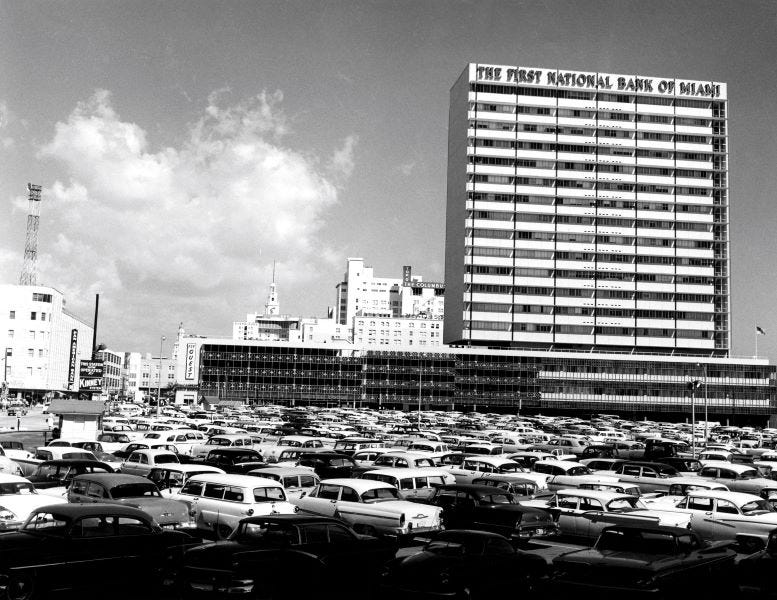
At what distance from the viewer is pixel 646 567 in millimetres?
11562

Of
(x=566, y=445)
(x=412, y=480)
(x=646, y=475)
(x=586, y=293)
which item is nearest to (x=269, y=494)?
(x=412, y=480)

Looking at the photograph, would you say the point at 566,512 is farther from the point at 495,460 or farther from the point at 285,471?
the point at 495,460

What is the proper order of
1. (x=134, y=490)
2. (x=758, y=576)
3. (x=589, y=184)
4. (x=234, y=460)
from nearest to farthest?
(x=758, y=576) → (x=134, y=490) → (x=234, y=460) → (x=589, y=184)

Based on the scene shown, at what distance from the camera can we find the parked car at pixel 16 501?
15688 mm

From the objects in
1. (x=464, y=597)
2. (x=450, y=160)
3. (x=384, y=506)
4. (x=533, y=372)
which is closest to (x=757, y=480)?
(x=384, y=506)

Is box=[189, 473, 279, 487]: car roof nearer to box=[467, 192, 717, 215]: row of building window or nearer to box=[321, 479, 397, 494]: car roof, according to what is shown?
box=[321, 479, 397, 494]: car roof

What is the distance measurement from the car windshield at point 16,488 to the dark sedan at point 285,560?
684 cm

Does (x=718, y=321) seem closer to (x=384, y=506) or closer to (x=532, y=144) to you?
(x=532, y=144)

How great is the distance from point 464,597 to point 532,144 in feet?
454

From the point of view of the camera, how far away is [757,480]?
97.0ft

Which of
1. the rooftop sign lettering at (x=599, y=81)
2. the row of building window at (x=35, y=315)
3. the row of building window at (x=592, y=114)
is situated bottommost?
the row of building window at (x=35, y=315)

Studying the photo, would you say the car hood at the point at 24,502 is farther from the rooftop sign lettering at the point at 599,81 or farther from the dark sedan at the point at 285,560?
the rooftop sign lettering at the point at 599,81

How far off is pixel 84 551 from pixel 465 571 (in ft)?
19.9

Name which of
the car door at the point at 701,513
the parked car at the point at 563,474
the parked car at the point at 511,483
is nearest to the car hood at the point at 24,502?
the parked car at the point at 511,483
